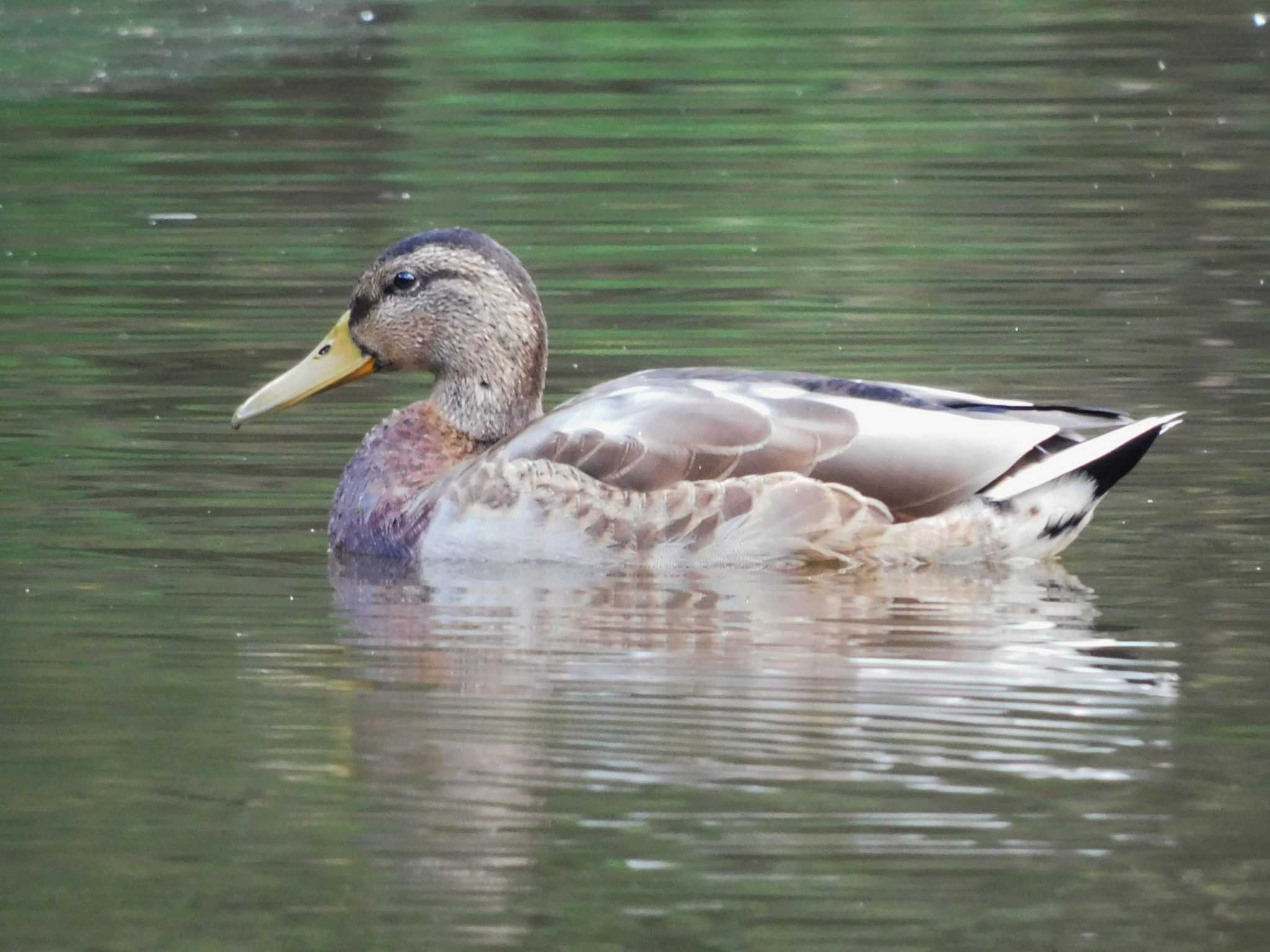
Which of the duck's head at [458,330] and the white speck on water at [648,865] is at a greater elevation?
the duck's head at [458,330]

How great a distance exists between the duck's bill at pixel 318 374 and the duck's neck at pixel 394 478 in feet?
1.05

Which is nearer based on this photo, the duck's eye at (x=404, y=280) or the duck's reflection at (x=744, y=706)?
the duck's reflection at (x=744, y=706)

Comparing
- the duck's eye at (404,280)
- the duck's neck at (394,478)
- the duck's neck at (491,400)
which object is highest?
the duck's eye at (404,280)

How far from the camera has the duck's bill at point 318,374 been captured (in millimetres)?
9961

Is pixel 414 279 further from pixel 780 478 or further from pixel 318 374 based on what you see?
pixel 780 478

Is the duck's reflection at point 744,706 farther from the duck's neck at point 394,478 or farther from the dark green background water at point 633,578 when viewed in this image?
the duck's neck at point 394,478

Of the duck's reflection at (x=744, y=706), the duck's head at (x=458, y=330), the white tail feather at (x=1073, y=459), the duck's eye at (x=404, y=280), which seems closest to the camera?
the duck's reflection at (x=744, y=706)

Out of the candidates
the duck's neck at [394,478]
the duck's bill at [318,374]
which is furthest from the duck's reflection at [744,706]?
the duck's bill at [318,374]

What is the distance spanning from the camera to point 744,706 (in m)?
7.03

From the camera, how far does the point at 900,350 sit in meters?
12.0

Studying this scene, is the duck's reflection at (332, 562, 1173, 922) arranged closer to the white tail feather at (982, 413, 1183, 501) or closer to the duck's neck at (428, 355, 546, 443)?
the white tail feather at (982, 413, 1183, 501)

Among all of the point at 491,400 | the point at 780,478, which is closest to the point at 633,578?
the point at 780,478

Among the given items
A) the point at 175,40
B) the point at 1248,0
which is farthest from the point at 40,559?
the point at 1248,0

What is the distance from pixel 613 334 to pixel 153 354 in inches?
78.4
